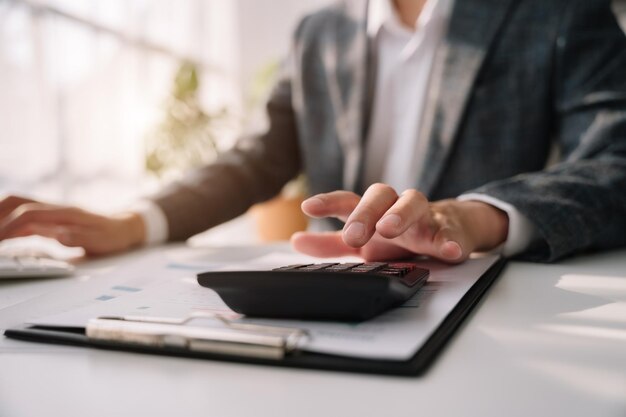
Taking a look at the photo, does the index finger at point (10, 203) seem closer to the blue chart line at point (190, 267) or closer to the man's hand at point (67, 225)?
the man's hand at point (67, 225)

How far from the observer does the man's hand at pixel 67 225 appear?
2.44 feet

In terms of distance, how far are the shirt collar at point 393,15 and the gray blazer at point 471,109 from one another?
0.09 feet

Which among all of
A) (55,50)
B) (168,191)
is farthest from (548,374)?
(55,50)

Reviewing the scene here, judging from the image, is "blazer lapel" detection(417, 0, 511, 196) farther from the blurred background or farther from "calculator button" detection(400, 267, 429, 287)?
"calculator button" detection(400, 267, 429, 287)

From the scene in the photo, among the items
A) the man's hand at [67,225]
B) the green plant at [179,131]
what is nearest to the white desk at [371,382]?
the man's hand at [67,225]

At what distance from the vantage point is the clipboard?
0.31 metres

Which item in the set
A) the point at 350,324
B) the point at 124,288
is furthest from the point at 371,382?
the point at 124,288

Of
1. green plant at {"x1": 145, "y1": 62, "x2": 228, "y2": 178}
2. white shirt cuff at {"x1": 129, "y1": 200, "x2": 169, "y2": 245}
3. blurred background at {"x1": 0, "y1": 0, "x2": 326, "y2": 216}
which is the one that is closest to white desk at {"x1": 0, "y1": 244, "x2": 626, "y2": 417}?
white shirt cuff at {"x1": 129, "y1": 200, "x2": 169, "y2": 245}

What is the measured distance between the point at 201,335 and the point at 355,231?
0.58 ft

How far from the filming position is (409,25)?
1.23 meters

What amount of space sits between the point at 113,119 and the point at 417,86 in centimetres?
112

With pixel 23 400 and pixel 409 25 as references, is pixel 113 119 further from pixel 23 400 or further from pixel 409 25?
pixel 23 400

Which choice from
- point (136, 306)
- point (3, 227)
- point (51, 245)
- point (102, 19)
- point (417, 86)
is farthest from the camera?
point (102, 19)

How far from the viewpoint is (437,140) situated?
1028 millimetres
